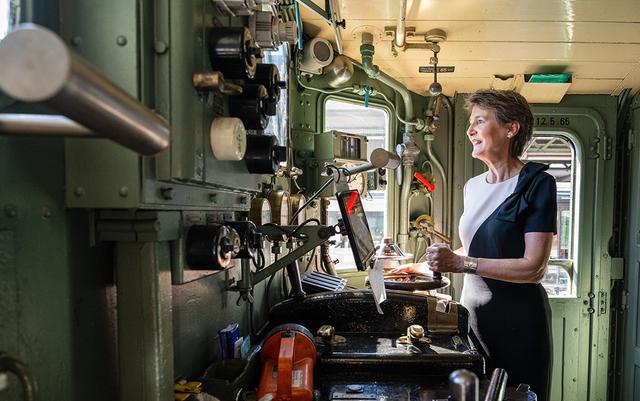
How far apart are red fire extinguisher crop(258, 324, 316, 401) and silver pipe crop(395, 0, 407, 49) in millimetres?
1434

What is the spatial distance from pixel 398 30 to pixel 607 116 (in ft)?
6.44

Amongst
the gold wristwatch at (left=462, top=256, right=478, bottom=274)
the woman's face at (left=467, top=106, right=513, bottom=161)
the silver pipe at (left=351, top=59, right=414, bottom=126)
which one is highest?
the silver pipe at (left=351, top=59, right=414, bottom=126)

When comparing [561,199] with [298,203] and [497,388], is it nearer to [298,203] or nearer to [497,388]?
[298,203]

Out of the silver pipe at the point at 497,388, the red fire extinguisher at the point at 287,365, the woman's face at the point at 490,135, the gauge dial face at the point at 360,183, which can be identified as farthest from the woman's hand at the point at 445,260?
the gauge dial face at the point at 360,183

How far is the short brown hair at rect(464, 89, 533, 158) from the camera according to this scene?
5.50 feet

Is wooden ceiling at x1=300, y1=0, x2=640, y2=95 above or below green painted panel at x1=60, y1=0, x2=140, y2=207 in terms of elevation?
above

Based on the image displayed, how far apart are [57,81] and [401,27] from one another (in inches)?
77.2

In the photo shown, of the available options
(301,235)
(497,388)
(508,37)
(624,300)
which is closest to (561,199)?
(624,300)

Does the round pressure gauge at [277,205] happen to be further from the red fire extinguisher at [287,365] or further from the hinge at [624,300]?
the hinge at [624,300]

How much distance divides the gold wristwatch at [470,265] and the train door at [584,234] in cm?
158

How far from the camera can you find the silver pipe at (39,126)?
0.42 m

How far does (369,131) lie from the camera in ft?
10.1

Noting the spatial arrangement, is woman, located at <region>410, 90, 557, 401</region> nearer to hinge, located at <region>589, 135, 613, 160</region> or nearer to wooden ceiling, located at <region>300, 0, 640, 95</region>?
wooden ceiling, located at <region>300, 0, 640, 95</region>

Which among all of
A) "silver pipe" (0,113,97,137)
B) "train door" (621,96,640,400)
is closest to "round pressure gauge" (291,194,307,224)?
"silver pipe" (0,113,97,137)
